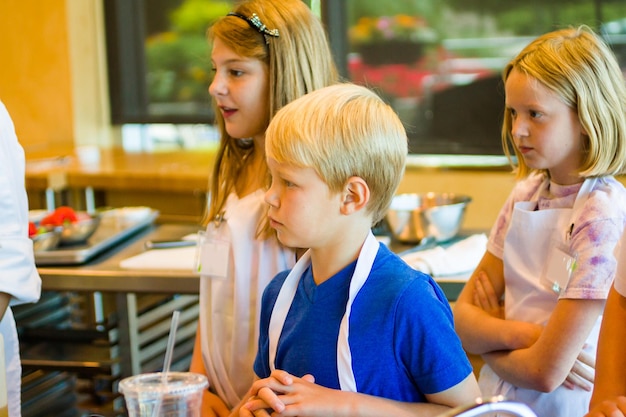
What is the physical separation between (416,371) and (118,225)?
176 cm

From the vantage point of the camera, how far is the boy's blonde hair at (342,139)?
1345 mm

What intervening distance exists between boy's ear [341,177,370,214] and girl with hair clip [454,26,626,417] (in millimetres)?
453

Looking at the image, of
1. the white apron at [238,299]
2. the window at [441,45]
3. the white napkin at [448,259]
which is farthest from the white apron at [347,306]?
the window at [441,45]

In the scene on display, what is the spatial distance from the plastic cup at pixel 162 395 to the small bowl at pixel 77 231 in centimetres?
146

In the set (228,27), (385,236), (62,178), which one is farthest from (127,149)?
(228,27)

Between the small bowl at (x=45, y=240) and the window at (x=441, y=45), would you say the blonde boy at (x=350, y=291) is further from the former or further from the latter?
the window at (x=441, y=45)

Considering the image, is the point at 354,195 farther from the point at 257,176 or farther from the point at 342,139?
the point at 257,176

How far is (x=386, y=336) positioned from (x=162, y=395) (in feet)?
1.12

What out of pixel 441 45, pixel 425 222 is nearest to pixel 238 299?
pixel 425 222

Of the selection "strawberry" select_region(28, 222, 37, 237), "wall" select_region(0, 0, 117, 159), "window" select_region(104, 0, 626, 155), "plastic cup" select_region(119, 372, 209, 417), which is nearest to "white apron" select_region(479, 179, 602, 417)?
"plastic cup" select_region(119, 372, 209, 417)

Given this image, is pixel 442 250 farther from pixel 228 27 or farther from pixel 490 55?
pixel 490 55

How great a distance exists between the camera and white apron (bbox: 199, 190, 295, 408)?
1810 millimetres

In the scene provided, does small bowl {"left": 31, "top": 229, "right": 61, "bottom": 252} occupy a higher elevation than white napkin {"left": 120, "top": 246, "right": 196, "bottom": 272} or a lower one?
higher

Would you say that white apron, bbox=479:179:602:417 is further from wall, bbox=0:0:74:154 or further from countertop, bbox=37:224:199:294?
wall, bbox=0:0:74:154
